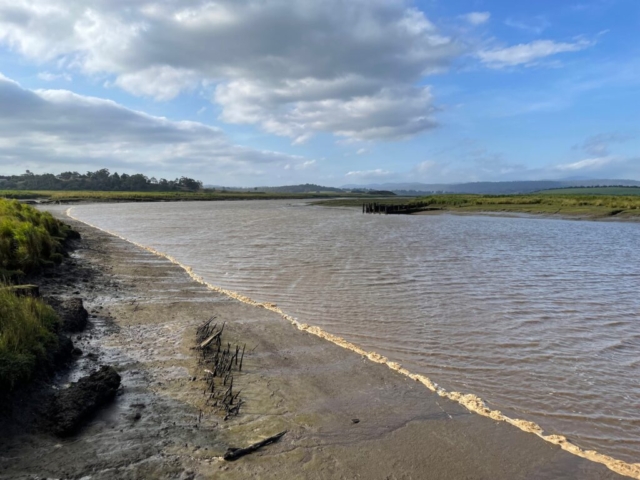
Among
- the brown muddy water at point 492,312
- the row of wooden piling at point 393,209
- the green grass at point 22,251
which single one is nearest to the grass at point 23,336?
the green grass at point 22,251

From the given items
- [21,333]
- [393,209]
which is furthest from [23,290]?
[393,209]

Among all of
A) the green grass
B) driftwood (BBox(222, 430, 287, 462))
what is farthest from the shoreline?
driftwood (BBox(222, 430, 287, 462))

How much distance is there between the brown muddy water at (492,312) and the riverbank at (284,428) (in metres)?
0.74

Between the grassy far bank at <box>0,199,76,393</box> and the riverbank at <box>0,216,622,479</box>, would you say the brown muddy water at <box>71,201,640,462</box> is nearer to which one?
the riverbank at <box>0,216,622,479</box>

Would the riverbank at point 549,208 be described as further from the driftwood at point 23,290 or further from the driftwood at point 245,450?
the driftwood at point 23,290

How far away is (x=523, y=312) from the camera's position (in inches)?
375

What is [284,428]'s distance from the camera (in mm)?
4762

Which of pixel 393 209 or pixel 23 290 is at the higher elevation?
pixel 393 209

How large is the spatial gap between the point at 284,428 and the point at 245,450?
0.61 meters

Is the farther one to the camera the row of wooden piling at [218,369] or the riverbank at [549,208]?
the riverbank at [549,208]

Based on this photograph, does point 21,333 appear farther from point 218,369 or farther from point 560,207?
point 560,207

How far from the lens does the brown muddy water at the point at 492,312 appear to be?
18.4 ft

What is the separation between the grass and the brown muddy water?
4644 millimetres

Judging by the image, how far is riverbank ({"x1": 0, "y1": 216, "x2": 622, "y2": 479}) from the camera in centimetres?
405
